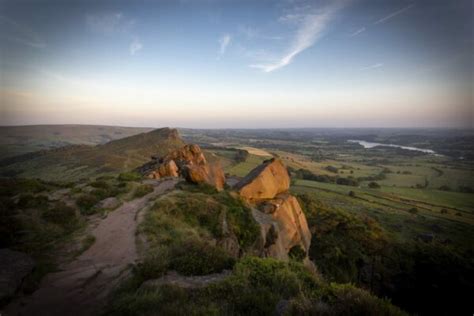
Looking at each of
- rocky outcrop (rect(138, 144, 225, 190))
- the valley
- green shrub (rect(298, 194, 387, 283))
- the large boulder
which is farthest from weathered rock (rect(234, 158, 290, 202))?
green shrub (rect(298, 194, 387, 283))

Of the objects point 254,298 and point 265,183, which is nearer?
point 254,298

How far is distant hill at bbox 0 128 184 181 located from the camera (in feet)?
163

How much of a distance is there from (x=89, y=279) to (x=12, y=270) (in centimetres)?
205

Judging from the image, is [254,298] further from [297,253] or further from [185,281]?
[297,253]

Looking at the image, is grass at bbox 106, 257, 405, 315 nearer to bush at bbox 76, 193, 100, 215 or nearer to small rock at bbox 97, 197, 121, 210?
bush at bbox 76, 193, 100, 215

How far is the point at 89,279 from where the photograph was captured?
6625 mm

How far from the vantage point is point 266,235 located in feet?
51.0

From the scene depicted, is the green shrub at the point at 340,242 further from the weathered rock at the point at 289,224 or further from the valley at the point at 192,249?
the weathered rock at the point at 289,224

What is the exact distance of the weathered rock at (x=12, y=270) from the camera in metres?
5.40

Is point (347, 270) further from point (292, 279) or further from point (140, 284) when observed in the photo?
point (140, 284)

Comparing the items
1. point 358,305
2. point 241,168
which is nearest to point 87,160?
point 241,168

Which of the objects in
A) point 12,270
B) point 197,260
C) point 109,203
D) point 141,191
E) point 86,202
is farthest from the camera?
point 141,191

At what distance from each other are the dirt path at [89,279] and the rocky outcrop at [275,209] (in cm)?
927

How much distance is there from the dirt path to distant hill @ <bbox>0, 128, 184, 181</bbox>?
4413 cm
